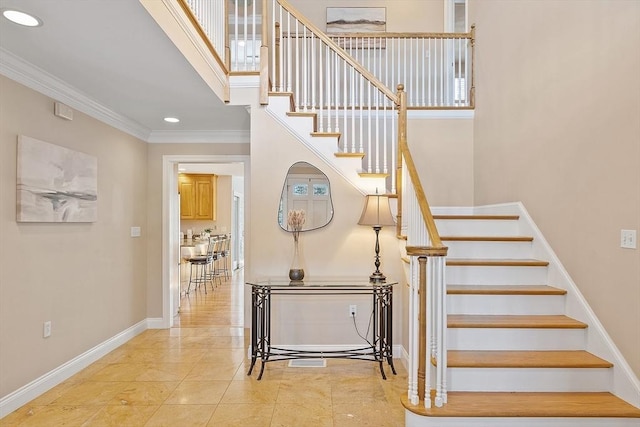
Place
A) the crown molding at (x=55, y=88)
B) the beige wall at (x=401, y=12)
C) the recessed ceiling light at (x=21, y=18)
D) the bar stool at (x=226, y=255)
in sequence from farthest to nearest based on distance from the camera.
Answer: the bar stool at (x=226, y=255) → the beige wall at (x=401, y=12) → the crown molding at (x=55, y=88) → the recessed ceiling light at (x=21, y=18)

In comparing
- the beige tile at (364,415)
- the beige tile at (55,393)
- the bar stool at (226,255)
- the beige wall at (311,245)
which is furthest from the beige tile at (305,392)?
the bar stool at (226,255)

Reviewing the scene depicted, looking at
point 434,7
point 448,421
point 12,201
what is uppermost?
point 434,7

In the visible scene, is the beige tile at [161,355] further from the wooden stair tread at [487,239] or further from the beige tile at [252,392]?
the wooden stair tread at [487,239]

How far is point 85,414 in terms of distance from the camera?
8.69ft

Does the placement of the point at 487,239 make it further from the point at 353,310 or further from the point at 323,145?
the point at 323,145

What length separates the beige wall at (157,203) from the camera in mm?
4777

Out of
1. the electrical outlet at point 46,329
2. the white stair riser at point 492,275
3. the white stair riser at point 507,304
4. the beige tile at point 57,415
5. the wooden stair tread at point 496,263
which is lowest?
the beige tile at point 57,415

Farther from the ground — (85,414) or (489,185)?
(489,185)

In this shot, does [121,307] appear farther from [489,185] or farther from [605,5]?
[605,5]

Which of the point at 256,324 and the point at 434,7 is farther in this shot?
the point at 434,7

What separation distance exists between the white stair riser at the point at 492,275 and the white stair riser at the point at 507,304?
0.24 meters

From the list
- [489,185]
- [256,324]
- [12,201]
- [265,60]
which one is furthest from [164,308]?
[489,185]

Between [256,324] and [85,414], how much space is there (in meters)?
1.36

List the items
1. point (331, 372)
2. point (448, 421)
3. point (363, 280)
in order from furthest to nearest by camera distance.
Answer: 1. point (363, 280)
2. point (331, 372)
3. point (448, 421)
